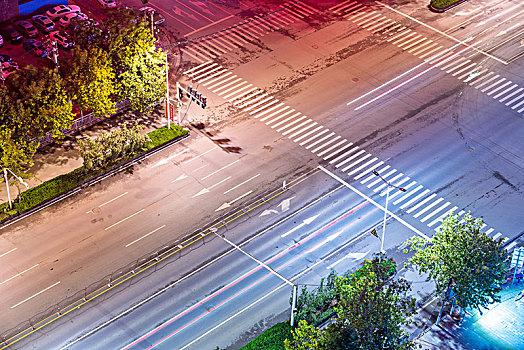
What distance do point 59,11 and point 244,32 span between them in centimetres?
2208

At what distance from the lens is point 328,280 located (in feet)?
233

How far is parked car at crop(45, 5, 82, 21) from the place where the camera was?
10357 centimetres

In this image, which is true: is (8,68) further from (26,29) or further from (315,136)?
Answer: (315,136)

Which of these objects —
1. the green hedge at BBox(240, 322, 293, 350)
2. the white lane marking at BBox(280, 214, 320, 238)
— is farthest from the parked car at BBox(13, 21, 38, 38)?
the green hedge at BBox(240, 322, 293, 350)

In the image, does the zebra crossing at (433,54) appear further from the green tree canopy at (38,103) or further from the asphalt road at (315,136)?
the green tree canopy at (38,103)

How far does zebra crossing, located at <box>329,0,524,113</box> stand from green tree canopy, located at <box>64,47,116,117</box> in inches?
1398

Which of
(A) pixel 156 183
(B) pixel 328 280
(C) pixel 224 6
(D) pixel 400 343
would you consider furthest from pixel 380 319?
(C) pixel 224 6

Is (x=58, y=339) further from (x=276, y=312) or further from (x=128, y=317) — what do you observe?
(x=276, y=312)

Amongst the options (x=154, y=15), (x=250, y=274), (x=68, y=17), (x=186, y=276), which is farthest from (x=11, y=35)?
(x=250, y=274)

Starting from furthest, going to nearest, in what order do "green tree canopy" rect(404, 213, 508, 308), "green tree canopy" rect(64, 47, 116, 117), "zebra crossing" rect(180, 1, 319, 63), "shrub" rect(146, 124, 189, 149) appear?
"zebra crossing" rect(180, 1, 319, 63)
"shrub" rect(146, 124, 189, 149)
"green tree canopy" rect(64, 47, 116, 117)
"green tree canopy" rect(404, 213, 508, 308)

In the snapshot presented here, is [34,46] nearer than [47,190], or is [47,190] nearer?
[47,190]

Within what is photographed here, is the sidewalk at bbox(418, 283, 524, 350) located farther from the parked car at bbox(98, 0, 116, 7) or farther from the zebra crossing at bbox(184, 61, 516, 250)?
the parked car at bbox(98, 0, 116, 7)

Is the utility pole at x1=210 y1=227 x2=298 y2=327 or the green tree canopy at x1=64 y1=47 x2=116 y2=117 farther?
the green tree canopy at x1=64 y1=47 x2=116 y2=117

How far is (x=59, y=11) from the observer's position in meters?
104
